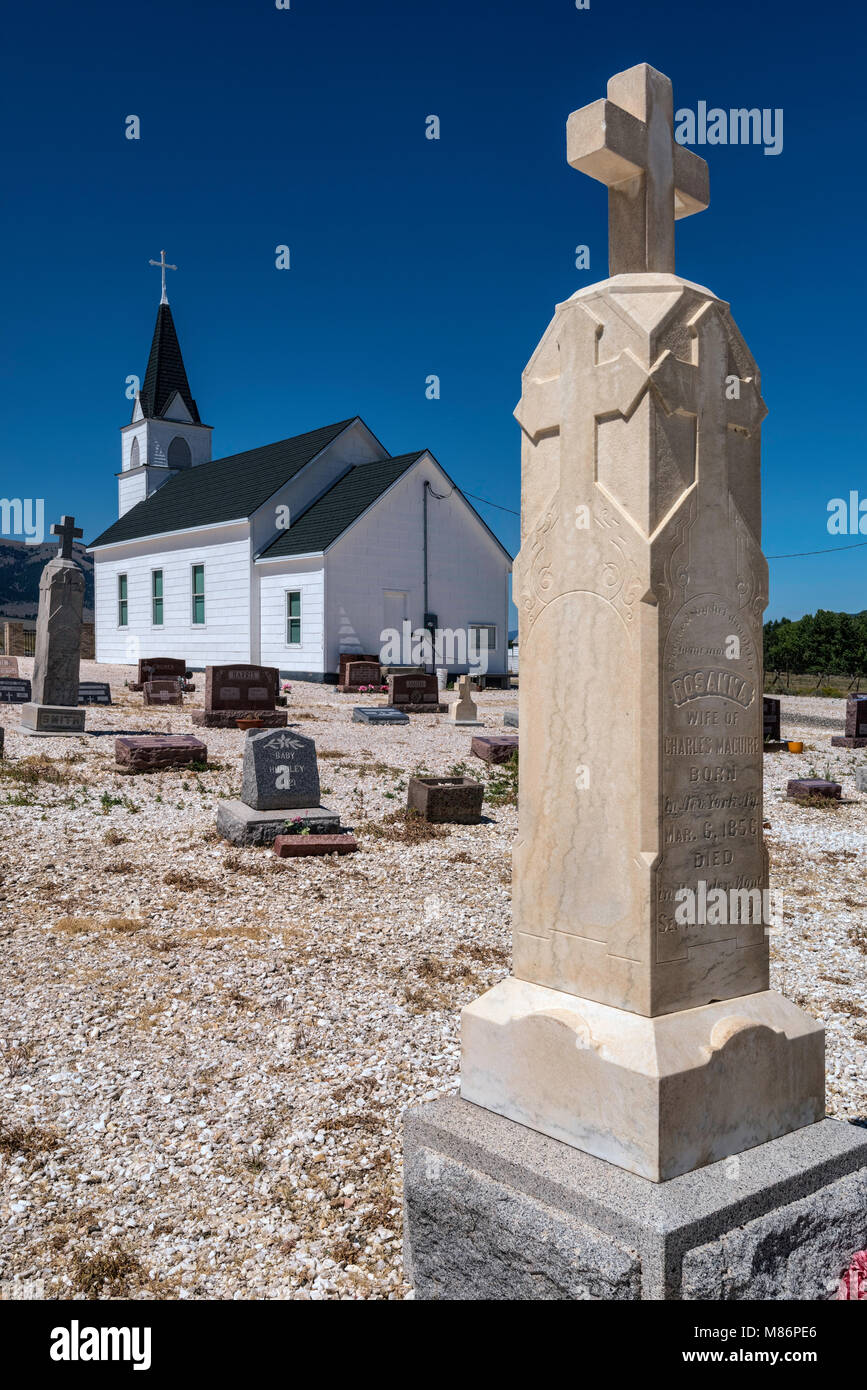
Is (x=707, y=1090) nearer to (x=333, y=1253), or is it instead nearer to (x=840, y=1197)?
(x=840, y=1197)

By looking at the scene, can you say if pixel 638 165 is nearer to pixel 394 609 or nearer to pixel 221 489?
pixel 394 609

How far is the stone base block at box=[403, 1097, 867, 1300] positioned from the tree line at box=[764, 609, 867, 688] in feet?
143

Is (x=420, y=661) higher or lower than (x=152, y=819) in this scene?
higher

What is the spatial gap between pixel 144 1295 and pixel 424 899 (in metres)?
4.20

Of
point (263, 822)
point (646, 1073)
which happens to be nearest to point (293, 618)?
point (263, 822)

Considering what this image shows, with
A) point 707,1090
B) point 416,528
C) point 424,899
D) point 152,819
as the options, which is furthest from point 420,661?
point 707,1090

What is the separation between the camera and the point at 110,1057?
421 centimetres

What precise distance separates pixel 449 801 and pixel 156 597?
25.4m

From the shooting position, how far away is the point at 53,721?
1454 centimetres

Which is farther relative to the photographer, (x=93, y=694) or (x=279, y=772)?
(x=93, y=694)

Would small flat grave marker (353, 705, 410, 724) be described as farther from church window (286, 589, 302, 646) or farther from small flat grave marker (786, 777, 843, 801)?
church window (286, 589, 302, 646)

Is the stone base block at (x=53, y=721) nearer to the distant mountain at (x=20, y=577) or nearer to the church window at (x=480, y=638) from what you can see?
the church window at (x=480, y=638)

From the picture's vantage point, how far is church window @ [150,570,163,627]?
32281mm

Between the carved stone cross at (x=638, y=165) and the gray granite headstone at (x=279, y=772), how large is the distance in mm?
6493
